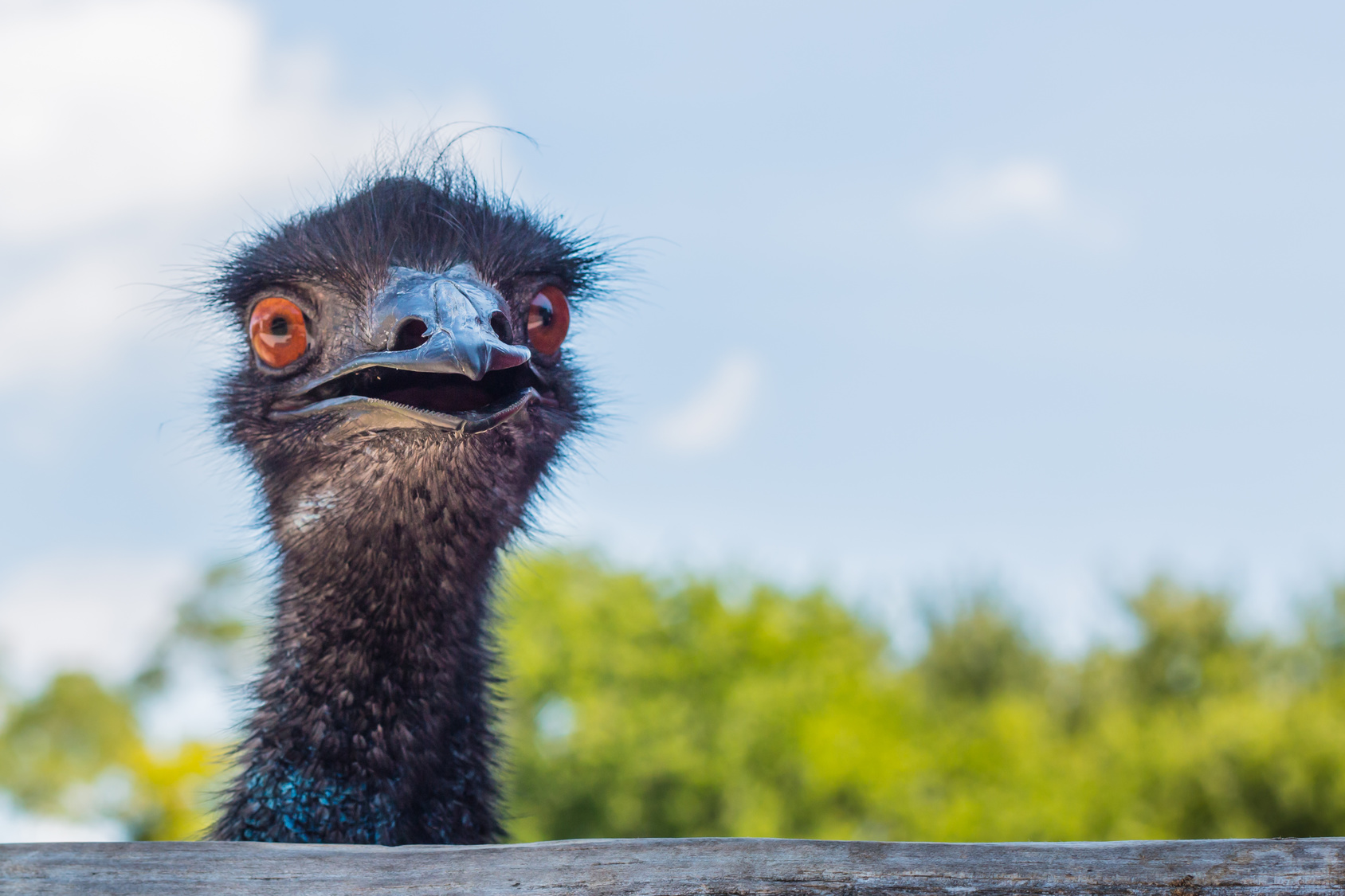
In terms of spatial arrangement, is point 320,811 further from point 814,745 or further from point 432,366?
point 814,745

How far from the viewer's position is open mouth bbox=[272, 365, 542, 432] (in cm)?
194

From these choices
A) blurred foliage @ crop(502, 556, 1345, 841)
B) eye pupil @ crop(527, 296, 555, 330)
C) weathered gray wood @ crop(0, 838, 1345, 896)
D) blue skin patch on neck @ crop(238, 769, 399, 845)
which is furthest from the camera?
blurred foliage @ crop(502, 556, 1345, 841)

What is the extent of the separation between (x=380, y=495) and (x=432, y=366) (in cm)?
61

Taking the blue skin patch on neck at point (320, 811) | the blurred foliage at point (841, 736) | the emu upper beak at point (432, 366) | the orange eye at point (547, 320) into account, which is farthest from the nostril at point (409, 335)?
the blurred foliage at point (841, 736)

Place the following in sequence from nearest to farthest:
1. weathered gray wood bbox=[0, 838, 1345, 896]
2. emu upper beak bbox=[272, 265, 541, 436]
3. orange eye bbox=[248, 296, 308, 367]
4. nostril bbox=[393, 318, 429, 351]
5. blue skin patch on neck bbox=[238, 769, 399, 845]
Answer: weathered gray wood bbox=[0, 838, 1345, 896] → emu upper beak bbox=[272, 265, 541, 436] → nostril bbox=[393, 318, 429, 351] → blue skin patch on neck bbox=[238, 769, 399, 845] → orange eye bbox=[248, 296, 308, 367]

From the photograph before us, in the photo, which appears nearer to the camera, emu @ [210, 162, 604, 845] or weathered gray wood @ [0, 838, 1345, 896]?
weathered gray wood @ [0, 838, 1345, 896]

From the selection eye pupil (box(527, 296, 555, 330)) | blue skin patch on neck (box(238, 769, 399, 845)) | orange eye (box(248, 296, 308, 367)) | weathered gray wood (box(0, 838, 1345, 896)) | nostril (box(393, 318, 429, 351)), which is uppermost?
eye pupil (box(527, 296, 555, 330))

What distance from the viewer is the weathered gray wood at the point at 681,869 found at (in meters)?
1.33

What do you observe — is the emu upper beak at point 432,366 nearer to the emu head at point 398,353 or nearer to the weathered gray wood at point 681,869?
the emu head at point 398,353

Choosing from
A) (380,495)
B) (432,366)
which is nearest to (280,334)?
(380,495)

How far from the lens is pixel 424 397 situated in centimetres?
210

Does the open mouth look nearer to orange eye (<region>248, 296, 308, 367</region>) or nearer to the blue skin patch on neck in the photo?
orange eye (<region>248, 296, 308, 367</region>)

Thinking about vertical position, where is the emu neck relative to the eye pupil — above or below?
below

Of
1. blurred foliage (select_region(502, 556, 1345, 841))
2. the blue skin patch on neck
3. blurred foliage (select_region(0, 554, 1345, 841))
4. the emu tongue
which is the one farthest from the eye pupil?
blurred foliage (select_region(502, 556, 1345, 841))
